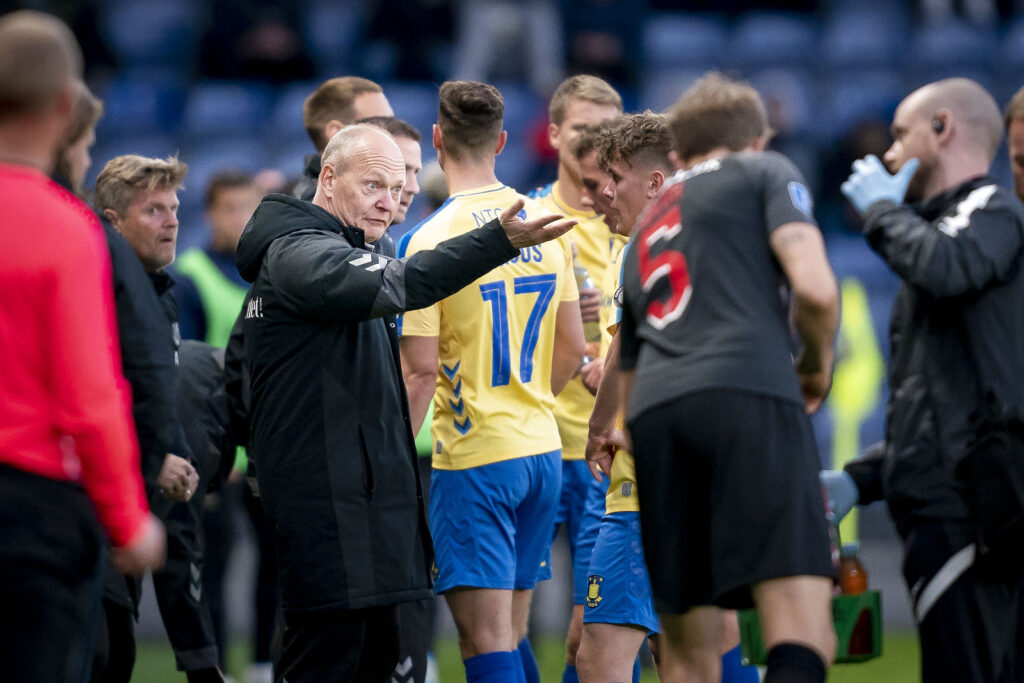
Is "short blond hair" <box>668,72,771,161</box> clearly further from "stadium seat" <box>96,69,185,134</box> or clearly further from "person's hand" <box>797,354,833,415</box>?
"stadium seat" <box>96,69,185,134</box>

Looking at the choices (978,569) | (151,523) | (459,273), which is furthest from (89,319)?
(978,569)

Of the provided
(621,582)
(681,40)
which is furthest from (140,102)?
(621,582)

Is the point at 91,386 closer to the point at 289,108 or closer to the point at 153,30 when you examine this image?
the point at 289,108

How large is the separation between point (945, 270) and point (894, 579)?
638 cm

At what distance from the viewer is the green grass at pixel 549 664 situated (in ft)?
23.9

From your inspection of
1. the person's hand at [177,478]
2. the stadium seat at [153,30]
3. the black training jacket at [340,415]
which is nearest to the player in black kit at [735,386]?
the black training jacket at [340,415]

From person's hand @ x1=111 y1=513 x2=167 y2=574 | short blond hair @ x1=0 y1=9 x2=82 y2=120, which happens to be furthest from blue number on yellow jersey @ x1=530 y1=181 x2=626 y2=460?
short blond hair @ x1=0 y1=9 x2=82 y2=120

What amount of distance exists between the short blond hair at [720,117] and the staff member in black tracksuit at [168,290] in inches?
93.3

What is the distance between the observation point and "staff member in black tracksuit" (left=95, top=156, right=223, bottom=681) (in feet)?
17.1

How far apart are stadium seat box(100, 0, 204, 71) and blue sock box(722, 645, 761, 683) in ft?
31.9

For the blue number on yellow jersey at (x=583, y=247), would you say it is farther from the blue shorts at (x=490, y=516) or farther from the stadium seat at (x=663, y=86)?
the stadium seat at (x=663, y=86)

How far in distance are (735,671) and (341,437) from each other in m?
1.89

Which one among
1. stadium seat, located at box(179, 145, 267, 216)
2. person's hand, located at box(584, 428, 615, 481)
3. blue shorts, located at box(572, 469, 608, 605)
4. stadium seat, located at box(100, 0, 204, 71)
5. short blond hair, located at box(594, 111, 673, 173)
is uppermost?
stadium seat, located at box(100, 0, 204, 71)

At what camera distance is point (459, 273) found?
402 centimetres
